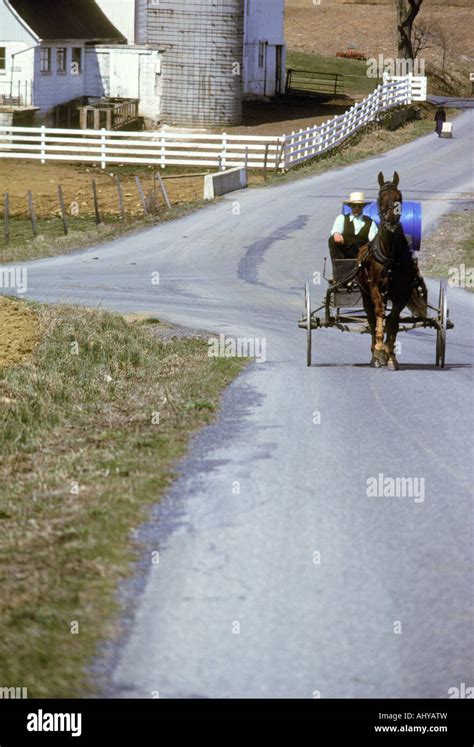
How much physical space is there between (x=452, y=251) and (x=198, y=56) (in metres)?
29.8

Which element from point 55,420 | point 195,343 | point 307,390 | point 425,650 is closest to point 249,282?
point 195,343

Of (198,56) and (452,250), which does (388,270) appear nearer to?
(452,250)

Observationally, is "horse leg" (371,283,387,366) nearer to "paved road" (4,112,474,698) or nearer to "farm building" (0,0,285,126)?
"paved road" (4,112,474,698)

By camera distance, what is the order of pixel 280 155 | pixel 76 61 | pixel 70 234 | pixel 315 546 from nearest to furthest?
1. pixel 315 546
2. pixel 70 234
3. pixel 280 155
4. pixel 76 61

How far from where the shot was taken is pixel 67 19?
57.0 meters

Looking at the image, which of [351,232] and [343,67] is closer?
[351,232]

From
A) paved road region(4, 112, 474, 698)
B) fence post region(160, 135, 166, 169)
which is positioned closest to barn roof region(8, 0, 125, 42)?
fence post region(160, 135, 166, 169)

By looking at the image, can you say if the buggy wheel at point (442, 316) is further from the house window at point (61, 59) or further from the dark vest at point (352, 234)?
the house window at point (61, 59)

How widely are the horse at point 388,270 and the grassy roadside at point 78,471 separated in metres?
1.87

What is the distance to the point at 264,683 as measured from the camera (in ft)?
19.0

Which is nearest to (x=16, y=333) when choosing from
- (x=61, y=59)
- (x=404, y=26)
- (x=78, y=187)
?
(x=78, y=187)

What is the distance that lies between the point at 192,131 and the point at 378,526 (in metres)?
48.5

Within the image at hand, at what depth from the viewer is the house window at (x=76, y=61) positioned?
56344 mm

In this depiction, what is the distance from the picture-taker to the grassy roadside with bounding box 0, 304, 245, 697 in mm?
6180
